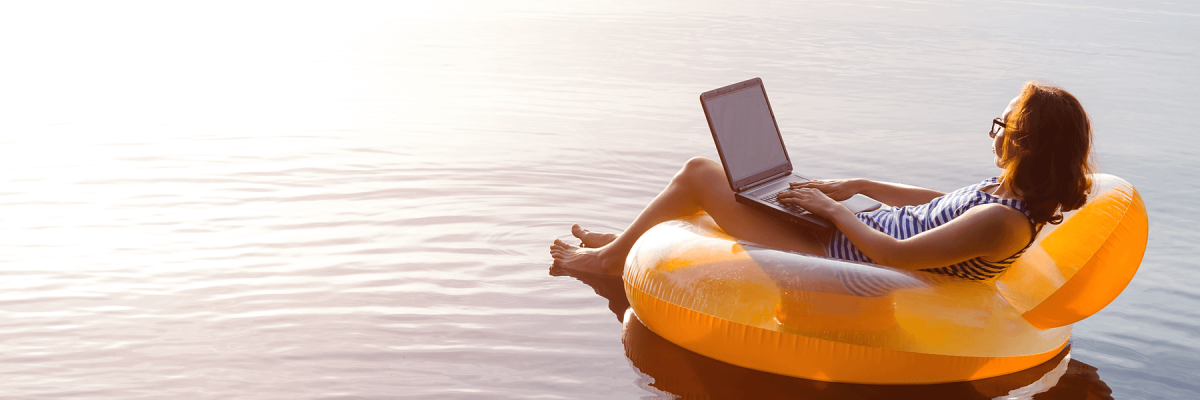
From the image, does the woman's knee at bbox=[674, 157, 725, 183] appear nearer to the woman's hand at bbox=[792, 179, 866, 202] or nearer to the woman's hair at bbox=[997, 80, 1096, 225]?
the woman's hand at bbox=[792, 179, 866, 202]

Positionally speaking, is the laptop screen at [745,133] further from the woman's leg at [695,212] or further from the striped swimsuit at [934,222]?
the striped swimsuit at [934,222]

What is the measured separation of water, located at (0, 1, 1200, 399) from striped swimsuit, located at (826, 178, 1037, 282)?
0.39 meters

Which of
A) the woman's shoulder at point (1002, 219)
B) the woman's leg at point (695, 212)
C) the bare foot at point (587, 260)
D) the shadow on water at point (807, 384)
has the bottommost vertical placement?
the shadow on water at point (807, 384)

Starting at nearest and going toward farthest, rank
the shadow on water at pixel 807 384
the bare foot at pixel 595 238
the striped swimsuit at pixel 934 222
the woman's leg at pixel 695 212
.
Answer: the striped swimsuit at pixel 934 222 → the shadow on water at pixel 807 384 → the woman's leg at pixel 695 212 → the bare foot at pixel 595 238

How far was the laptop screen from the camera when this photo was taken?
2.93m

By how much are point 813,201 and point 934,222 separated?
1.19 feet

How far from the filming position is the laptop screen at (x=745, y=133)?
9.62ft

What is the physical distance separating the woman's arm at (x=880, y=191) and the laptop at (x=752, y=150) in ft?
0.24

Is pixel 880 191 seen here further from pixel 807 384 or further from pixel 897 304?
pixel 807 384

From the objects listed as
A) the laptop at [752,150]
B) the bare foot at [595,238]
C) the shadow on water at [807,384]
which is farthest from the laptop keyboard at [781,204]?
the bare foot at [595,238]

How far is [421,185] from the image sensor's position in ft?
15.7

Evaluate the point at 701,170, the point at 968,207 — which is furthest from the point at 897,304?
the point at 701,170

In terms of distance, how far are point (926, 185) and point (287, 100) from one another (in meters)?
4.94

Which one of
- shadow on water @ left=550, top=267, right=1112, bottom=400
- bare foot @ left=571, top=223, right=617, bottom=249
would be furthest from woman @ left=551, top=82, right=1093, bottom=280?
bare foot @ left=571, top=223, right=617, bottom=249
